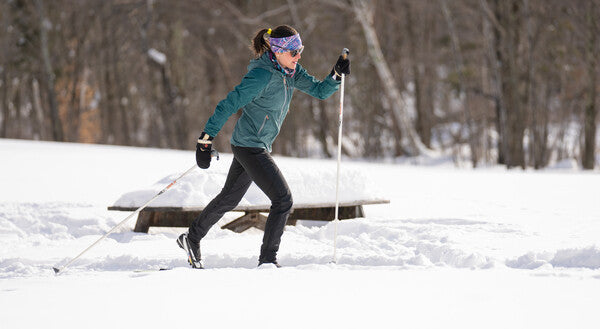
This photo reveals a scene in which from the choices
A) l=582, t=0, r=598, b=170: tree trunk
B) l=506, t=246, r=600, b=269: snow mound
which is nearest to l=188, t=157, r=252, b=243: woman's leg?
l=506, t=246, r=600, b=269: snow mound

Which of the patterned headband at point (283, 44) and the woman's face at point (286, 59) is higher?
the patterned headband at point (283, 44)

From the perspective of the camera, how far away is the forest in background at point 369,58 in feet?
60.0

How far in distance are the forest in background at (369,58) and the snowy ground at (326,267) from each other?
9658 millimetres

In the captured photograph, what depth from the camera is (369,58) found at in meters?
21.1

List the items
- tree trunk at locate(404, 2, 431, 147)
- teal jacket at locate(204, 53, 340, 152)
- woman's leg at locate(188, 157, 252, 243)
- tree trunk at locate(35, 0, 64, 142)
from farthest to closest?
tree trunk at locate(404, 2, 431, 147) → tree trunk at locate(35, 0, 64, 142) → woman's leg at locate(188, 157, 252, 243) → teal jacket at locate(204, 53, 340, 152)

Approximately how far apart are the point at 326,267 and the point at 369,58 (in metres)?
17.1

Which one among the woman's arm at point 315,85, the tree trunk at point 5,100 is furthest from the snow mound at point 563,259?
the tree trunk at point 5,100

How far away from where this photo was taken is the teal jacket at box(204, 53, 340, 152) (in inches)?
170

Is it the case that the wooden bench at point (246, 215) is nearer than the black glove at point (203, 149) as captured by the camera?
No

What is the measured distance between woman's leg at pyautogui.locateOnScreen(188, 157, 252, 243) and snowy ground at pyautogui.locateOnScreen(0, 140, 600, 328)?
32cm

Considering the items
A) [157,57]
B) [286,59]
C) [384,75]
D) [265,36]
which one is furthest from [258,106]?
[157,57]

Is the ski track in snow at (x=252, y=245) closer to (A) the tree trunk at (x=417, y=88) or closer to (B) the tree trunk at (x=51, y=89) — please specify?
(B) the tree trunk at (x=51, y=89)

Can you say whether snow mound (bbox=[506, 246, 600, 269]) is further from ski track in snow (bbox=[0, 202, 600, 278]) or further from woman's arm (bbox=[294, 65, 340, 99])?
woman's arm (bbox=[294, 65, 340, 99])

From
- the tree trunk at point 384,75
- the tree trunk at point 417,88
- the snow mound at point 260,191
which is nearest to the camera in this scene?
the snow mound at point 260,191
